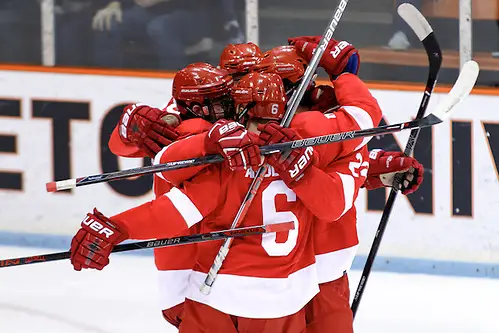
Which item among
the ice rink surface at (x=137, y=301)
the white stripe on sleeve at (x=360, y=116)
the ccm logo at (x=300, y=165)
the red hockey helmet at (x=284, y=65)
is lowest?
the ice rink surface at (x=137, y=301)

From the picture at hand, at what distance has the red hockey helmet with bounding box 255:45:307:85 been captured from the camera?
2.69 metres

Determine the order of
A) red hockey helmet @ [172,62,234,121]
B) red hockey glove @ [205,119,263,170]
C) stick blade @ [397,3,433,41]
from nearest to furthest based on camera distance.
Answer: red hockey glove @ [205,119,263,170] → red hockey helmet @ [172,62,234,121] → stick blade @ [397,3,433,41]

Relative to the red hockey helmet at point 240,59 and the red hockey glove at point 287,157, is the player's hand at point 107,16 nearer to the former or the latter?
the red hockey helmet at point 240,59

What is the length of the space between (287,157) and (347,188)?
8.6 inches

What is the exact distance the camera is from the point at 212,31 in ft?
16.4

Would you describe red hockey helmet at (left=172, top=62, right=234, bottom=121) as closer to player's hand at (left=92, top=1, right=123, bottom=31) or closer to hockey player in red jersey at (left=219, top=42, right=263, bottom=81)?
hockey player in red jersey at (left=219, top=42, right=263, bottom=81)

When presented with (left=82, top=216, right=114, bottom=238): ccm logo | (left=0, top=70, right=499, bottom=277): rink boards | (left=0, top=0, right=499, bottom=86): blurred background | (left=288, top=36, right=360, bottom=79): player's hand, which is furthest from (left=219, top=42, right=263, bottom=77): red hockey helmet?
(left=0, top=0, right=499, bottom=86): blurred background

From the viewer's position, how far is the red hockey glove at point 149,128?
2578mm

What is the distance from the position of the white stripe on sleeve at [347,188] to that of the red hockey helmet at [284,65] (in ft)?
0.94

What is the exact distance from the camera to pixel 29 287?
14.6 ft

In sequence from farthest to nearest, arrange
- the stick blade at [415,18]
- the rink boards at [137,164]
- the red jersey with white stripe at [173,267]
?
the rink boards at [137,164]
the stick blade at [415,18]
the red jersey with white stripe at [173,267]

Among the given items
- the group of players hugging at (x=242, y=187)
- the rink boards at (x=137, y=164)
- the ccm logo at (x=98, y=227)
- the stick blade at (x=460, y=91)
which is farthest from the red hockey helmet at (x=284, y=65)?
the rink boards at (x=137, y=164)

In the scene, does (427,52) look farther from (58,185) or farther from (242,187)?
(58,185)

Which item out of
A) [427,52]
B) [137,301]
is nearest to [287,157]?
[427,52]
